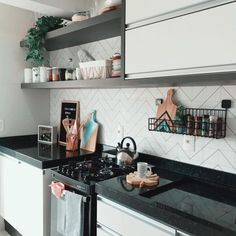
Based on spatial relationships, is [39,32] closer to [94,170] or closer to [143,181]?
[94,170]

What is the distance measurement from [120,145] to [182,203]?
0.81 metres

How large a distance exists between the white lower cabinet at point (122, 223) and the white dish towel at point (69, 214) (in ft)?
0.46

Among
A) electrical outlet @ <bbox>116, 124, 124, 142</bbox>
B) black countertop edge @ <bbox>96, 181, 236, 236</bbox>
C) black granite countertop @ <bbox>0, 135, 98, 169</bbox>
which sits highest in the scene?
electrical outlet @ <bbox>116, 124, 124, 142</bbox>

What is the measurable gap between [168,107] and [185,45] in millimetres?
563

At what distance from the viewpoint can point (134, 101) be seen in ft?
6.88

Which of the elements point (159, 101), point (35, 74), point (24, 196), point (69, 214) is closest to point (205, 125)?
point (159, 101)

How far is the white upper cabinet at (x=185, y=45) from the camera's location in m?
1.19

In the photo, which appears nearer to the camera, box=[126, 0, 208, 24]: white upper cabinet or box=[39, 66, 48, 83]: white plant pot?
box=[126, 0, 208, 24]: white upper cabinet

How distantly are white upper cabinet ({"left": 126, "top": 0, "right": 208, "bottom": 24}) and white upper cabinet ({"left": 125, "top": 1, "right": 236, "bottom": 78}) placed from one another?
0.05 meters

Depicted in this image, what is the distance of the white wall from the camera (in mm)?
2619

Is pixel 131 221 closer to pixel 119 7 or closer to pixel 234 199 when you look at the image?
pixel 234 199

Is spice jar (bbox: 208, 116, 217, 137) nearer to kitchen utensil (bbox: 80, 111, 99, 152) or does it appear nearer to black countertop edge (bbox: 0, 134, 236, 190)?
black countertop edge (bbox: 0, 134, 236, 190)

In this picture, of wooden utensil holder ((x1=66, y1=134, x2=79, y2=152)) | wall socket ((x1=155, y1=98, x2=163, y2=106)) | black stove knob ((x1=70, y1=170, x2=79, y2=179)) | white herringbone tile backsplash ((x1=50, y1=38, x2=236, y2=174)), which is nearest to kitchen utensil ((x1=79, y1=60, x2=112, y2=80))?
white herringbone tile backsplash ((x1=50, y1=38, x2=236, y2=174))

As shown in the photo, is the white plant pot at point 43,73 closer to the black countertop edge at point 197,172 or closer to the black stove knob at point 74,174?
the black stove knob at point 74,174
